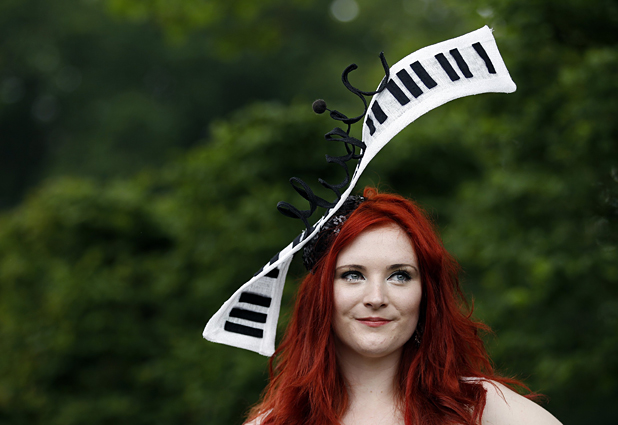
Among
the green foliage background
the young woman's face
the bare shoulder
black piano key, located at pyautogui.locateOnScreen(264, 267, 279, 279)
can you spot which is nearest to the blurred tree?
the green foliage background

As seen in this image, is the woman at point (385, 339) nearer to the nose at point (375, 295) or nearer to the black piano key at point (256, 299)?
the nose at point (375, 295)

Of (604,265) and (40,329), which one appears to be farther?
(40,329)

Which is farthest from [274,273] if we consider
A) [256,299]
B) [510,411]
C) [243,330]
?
[510,411]

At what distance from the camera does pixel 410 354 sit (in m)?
2.18

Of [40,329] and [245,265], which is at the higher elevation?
[245,265]

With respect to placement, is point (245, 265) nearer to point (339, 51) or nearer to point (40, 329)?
point (40, 329)

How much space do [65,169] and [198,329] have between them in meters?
10.0

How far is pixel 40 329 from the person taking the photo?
597 centimetres

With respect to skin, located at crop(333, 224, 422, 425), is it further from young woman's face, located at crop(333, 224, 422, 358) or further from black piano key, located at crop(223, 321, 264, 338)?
black piano key, located at crop(223, 321, 264, 338)

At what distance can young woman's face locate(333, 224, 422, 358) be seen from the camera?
80.7 inches

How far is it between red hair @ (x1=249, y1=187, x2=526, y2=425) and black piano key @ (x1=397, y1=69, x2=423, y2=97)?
0.36 metres

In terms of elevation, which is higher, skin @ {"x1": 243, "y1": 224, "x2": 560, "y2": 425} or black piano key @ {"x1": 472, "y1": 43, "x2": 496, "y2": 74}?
black piano key @ {"x1": 472, "y1": 43, "x2": 496, "y2": 74}

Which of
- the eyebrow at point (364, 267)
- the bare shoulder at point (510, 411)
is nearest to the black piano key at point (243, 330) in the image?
the eyebrow at point (364, 267)

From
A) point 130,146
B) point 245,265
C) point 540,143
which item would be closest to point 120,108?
point 130,146
